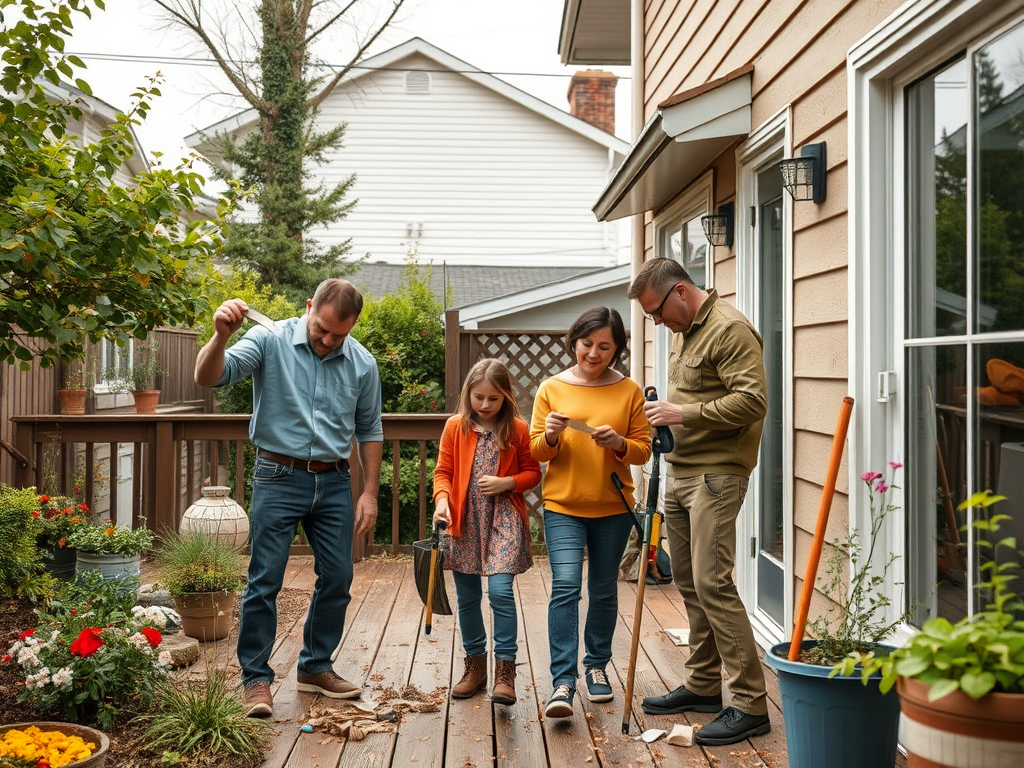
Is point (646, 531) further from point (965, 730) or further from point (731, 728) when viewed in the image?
point (965, 730)

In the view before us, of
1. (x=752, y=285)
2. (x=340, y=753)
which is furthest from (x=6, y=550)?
(x=752, y=285)

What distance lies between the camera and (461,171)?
17.3 meters

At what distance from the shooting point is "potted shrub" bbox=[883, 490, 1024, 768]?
1.66 metres

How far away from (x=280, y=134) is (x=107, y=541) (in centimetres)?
1162

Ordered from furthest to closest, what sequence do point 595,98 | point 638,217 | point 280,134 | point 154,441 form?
point 595,98, point 280,134, point 638,217, point 154,441

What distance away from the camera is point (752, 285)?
14.8 feet

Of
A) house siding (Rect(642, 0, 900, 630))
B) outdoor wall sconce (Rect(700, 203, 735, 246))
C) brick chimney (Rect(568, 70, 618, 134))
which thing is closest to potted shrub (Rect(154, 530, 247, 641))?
house siding (Rect(642, 0, 900, 630))

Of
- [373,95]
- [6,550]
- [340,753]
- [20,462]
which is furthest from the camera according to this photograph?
[373,95]

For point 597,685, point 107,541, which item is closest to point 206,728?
point 597,685

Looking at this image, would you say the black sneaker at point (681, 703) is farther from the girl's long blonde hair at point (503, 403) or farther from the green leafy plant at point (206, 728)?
the green leafy plant at point (206, 728)

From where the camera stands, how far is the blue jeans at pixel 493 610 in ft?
11.7

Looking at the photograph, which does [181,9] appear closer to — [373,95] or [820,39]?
[373,95]

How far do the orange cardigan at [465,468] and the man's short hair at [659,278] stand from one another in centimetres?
71

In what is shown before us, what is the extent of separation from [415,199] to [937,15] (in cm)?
1515
